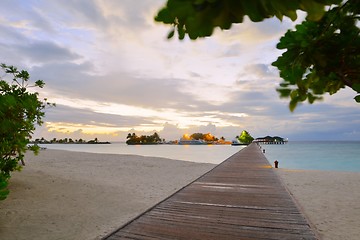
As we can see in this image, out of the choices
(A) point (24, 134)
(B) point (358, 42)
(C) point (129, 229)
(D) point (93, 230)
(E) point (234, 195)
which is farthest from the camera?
(A) point (24, 134)

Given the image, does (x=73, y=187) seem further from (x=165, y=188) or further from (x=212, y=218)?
(x=212, y=218)

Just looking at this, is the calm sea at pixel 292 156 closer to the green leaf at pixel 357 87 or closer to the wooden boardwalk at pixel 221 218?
the wooden boardwalk at pixel 221 218

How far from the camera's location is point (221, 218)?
5285 mm

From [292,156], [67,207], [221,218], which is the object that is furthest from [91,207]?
[292,156]

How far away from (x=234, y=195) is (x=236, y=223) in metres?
2.40

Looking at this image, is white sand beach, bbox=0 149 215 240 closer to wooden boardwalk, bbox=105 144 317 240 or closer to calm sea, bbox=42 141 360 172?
wooden boardwalk, bbox=105 144 317 240

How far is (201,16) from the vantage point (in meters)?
0.71

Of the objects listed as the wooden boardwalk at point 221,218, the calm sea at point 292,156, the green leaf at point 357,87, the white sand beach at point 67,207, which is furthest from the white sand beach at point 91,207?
the calm sea at point 292,156

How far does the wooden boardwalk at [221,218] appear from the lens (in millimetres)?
4453

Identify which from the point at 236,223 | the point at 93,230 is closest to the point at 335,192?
the point at 236,223

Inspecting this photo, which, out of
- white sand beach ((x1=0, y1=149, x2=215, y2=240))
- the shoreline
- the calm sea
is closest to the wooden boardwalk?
the shoreline

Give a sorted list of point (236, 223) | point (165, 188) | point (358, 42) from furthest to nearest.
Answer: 1. point (165, 188)
2. point (236, 223)
3. point (358, 42)

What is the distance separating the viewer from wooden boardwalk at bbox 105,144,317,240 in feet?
14.6

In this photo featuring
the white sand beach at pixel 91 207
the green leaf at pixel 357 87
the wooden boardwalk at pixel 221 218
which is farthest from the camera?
the white sand beach at pixel 91 207
